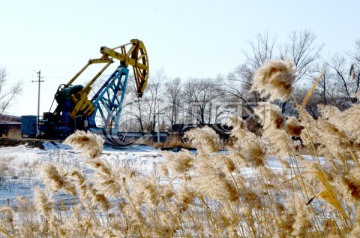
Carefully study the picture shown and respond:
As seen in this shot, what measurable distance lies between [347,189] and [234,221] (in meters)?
1.52

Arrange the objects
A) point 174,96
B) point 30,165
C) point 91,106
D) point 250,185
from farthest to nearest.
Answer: point 174,96 → point 91,106 → point 30,165 → point 250,185

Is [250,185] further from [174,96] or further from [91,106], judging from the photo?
[174,96]

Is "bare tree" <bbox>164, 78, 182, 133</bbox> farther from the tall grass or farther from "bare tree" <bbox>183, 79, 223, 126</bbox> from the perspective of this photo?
the tall grass

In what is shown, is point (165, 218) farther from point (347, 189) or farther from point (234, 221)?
point (347, 189)

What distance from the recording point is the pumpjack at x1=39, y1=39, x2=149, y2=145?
2223 centimetres

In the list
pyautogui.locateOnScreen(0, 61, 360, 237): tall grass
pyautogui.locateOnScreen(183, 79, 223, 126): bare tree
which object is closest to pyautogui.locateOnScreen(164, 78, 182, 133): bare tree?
pyautogui.locateOnScreen(183, 79, 223, 126): bare tree

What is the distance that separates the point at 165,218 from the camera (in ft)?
11.5

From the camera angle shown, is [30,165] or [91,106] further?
[91,106]

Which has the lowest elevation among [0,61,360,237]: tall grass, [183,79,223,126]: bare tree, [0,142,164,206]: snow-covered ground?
[0,142,164,206]: snow-covered ground

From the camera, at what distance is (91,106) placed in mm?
22703

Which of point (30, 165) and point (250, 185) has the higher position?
point (250, 185)

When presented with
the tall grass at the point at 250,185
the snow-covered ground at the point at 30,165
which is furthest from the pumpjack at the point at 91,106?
the tall grass at the point at 250,185

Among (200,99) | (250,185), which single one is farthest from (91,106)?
(200,99)

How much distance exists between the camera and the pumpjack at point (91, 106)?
22.2 meters
